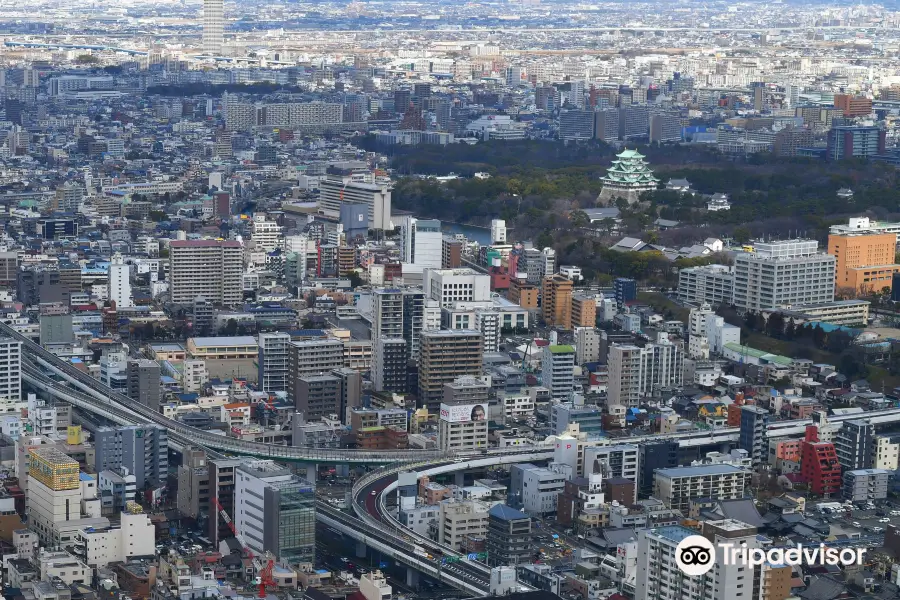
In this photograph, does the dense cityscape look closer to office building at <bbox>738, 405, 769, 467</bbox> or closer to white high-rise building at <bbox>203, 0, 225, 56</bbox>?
office building at <bbox>738, 405, 769, 467</bbox>

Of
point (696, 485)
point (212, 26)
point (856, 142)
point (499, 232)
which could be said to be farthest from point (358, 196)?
point (212, 26)

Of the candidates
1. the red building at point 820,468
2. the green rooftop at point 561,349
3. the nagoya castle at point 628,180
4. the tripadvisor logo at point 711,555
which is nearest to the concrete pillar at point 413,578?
the tripadvisor logo at point 711,555

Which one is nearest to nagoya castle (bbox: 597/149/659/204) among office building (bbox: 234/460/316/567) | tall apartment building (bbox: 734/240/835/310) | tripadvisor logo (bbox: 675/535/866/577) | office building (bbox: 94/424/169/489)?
tall apartment building (bbox: 734/240/835/310)

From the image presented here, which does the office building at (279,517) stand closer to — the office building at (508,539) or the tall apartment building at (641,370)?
the office building at (508,539)

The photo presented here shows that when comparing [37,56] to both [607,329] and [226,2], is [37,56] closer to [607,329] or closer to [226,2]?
[226,2]

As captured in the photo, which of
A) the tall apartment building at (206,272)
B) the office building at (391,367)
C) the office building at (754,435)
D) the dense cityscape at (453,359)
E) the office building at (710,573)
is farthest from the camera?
the tall apartment building at (206,272)

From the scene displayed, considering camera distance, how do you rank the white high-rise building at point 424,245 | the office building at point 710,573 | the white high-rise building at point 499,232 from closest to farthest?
1. the office building at point 710,573
2. the white high-rise building at point 424,245
3. the white high-rise building at point 499,232
